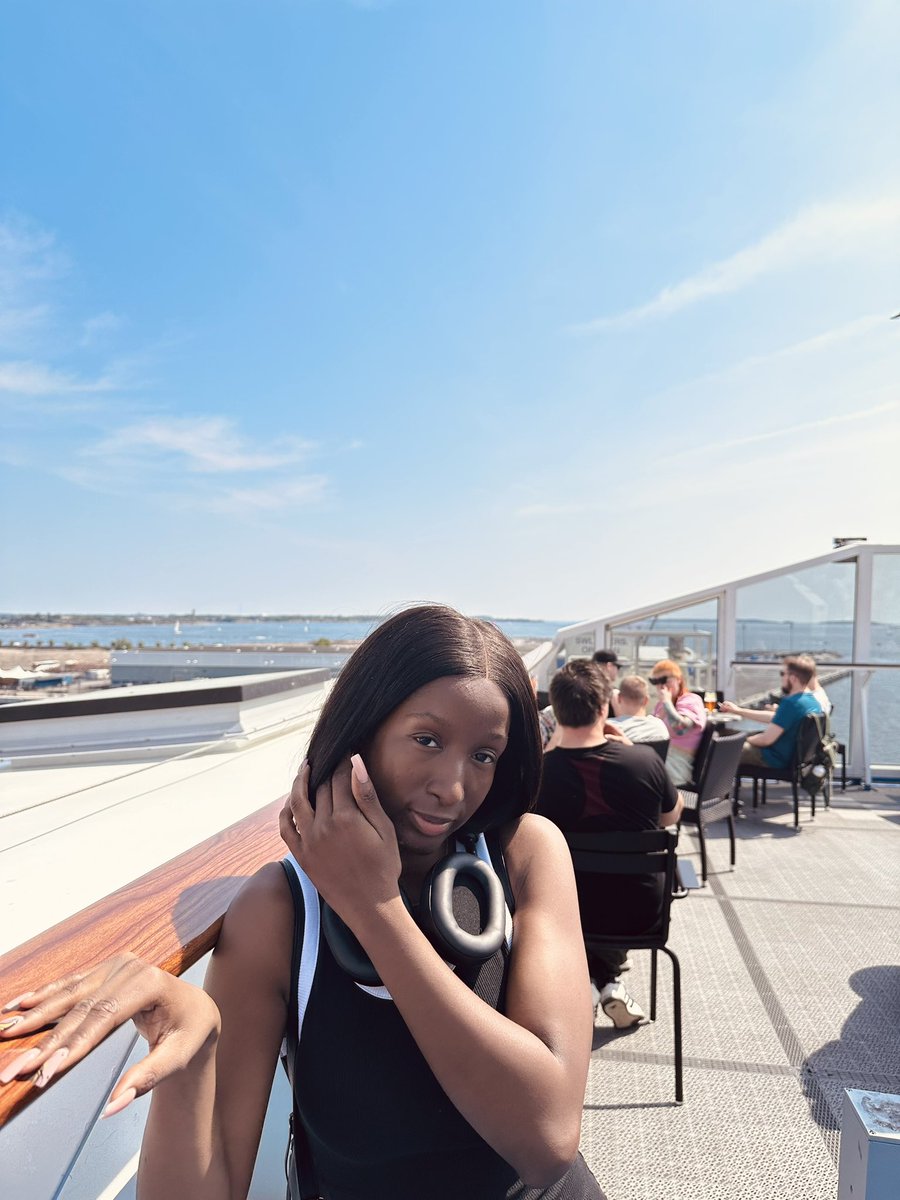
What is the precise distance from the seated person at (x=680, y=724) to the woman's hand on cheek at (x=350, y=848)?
4.21 m

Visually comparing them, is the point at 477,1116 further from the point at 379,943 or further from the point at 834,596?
the point at 834,596

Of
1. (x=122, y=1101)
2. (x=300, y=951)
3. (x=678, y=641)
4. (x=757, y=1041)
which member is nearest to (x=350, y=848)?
(x=300, y=951)

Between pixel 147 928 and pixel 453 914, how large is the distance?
344mm

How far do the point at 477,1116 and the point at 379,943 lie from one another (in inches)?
8.1

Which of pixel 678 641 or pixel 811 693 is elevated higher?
pixel 678 641

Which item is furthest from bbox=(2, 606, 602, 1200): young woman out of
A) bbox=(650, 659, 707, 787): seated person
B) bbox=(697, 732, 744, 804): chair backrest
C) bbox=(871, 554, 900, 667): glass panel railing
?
bbox=(871, 554, 900, 667): glass panel railing

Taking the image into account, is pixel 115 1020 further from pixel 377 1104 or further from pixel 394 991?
pixel 377 1104

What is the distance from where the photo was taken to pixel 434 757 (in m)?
0.89

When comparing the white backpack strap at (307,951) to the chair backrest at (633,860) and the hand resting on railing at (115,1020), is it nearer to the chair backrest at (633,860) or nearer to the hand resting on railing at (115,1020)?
the hand resting on railing at (115,1020)

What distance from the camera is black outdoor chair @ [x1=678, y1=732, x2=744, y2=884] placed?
3980 mm

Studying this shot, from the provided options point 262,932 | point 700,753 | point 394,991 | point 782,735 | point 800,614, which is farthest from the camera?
point 800,614

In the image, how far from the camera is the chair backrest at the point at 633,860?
233cm

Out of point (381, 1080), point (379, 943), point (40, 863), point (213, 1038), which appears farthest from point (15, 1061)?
point (40, 863)

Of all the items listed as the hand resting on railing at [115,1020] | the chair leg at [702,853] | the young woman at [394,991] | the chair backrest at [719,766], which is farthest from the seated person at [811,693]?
the hand resting on railing at [115,1020]
